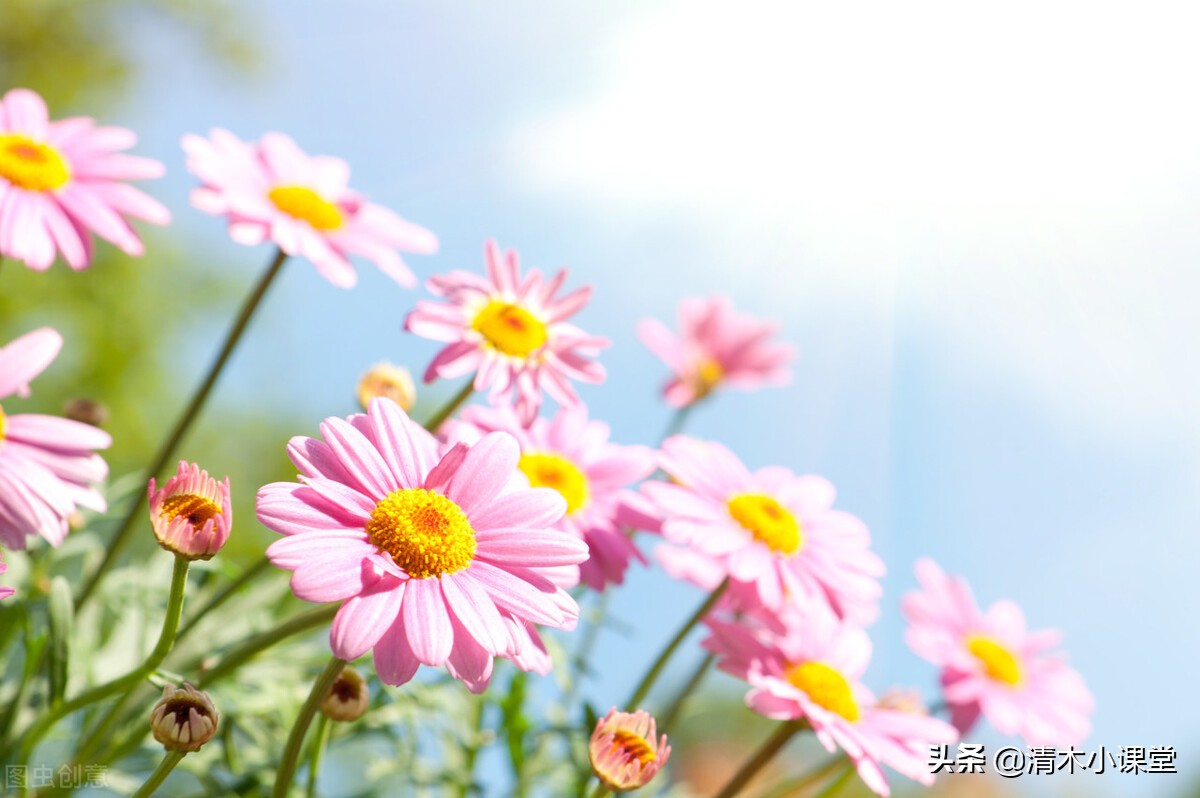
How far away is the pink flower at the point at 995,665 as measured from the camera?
73 cm

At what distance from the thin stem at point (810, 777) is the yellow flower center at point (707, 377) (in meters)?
0.39

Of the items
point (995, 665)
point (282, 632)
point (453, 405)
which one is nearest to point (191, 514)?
point (282, 632)

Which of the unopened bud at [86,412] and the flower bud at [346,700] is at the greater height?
the unopened bud at [86,412]

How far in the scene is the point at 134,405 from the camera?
3566mm

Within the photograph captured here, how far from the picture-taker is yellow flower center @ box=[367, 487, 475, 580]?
0.41m

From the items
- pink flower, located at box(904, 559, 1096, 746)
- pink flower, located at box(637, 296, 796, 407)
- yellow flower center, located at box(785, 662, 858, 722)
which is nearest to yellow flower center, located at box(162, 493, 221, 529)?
yellow flower center, located at box(785, 662, 858, 722)

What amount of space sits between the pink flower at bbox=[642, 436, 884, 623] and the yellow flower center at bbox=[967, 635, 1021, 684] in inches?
6.6

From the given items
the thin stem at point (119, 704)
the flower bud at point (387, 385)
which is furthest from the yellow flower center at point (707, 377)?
the thin stem at point (119, 704)

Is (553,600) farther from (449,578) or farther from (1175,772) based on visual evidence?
(1175,772)

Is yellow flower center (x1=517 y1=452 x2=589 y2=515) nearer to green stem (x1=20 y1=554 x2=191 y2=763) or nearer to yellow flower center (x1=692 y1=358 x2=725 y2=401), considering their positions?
green stem (x1=20 y1=554 x2=191 y2=763)

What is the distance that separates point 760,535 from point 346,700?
0.78 ft

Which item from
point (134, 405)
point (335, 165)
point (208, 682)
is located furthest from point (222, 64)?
point (208, 682)

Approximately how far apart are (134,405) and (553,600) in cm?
348

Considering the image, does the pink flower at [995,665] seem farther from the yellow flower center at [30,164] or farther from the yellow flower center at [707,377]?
the yellow flower center at [30,164]
